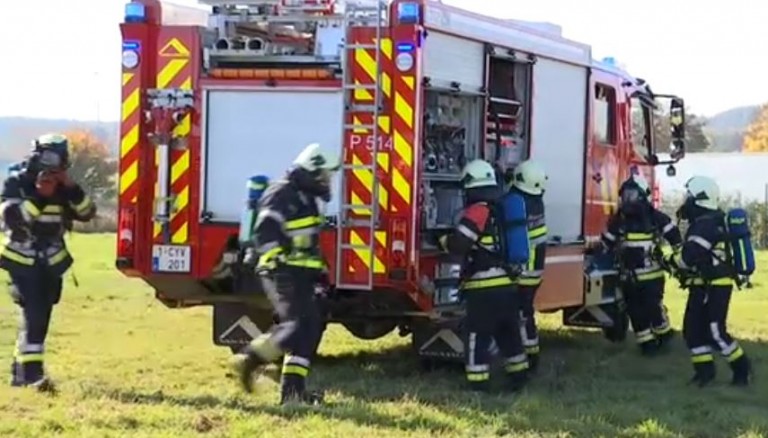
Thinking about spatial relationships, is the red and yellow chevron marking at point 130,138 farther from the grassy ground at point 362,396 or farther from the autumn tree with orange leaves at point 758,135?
the autumn tree with orange leaves at point 758,135

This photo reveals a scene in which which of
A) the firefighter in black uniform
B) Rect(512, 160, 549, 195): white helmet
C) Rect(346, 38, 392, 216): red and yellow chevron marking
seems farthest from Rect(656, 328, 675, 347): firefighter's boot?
Rect(346, 38, 392, 216): red and yellow chevron marking

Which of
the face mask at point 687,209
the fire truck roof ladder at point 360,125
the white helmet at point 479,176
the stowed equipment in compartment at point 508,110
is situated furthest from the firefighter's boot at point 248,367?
the face mask at point 687,209

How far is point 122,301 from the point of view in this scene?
17812 millimetres

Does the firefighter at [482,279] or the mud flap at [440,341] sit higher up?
the firefighter at [482,279]

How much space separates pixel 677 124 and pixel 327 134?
5.07m

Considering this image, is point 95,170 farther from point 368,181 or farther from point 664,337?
point 368,181

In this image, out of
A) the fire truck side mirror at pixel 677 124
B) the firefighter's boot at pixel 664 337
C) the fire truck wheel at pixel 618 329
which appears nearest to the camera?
the firefighter's boot at pixel 664 337

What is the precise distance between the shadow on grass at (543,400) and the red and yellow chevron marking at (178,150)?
1.30m

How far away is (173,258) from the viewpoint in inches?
396

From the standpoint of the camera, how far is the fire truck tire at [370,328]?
11.0 meters

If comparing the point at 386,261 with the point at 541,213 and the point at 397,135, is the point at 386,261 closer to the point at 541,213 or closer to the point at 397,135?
the point at 397,135

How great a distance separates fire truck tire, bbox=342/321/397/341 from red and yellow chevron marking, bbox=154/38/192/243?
66.1 inches

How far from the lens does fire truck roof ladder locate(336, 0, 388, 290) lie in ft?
31.2

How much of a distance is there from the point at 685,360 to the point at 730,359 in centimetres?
170
